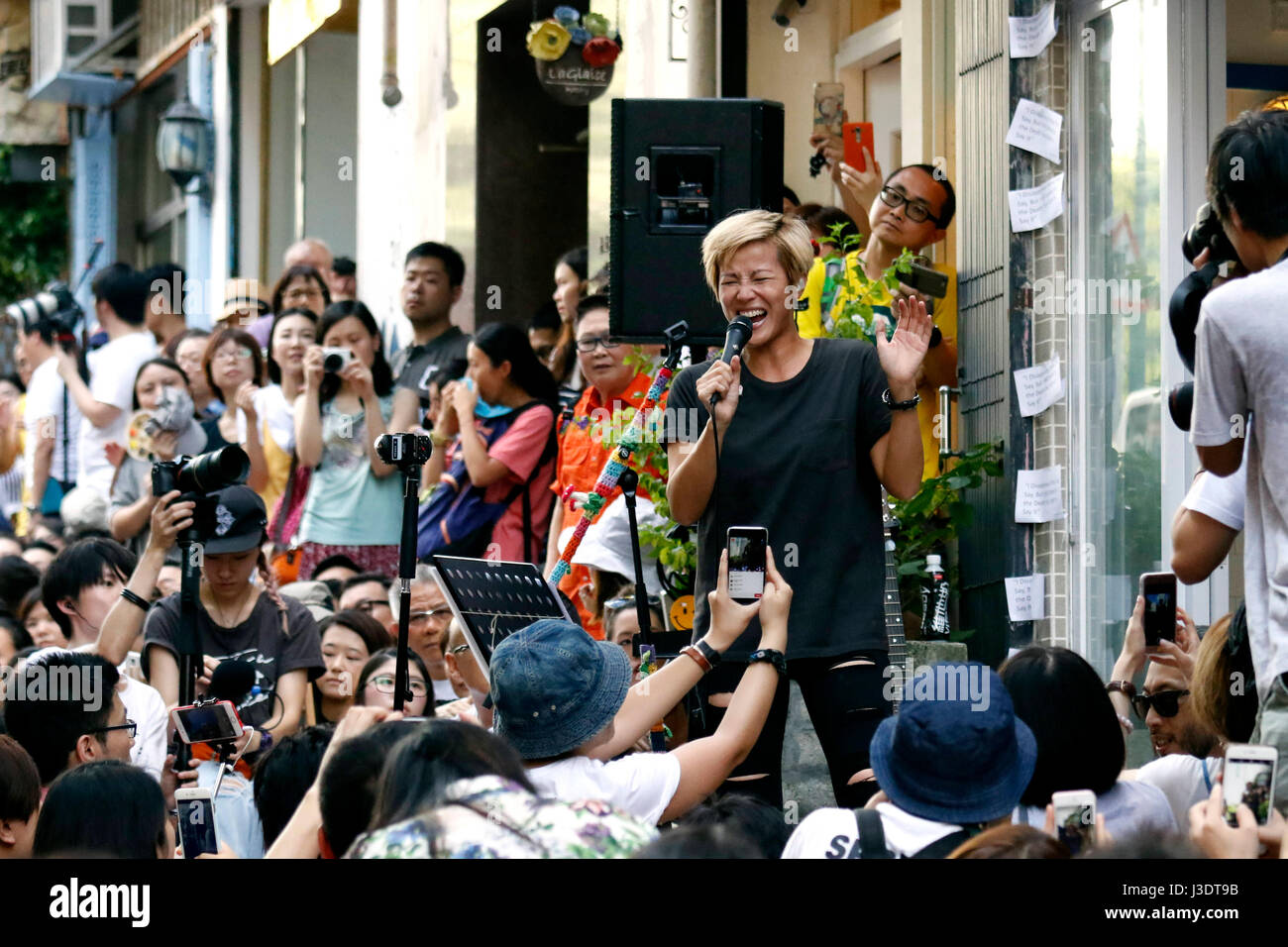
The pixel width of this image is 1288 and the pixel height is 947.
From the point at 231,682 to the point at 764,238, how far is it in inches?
87.1

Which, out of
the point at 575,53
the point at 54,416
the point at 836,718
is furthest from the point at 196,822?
the point at 575,53

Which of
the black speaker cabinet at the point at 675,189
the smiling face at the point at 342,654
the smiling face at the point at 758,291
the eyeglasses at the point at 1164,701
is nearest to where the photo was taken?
the eyeglasses at the point at 1164,701

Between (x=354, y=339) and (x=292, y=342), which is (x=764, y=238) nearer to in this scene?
(x=354, y=339)

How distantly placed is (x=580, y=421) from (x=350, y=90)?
1007 centimetres

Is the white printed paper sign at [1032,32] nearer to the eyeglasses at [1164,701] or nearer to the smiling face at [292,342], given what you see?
the smiling face at [292,342]

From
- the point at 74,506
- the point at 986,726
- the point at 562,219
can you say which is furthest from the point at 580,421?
the point at 562,219

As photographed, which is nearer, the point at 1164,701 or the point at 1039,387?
the point at 1164,701

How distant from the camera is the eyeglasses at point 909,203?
8.09 metres

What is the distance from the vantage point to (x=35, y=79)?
23031 millimetres

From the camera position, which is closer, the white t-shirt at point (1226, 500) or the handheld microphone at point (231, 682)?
the white t-shirt at point (1226, 500)

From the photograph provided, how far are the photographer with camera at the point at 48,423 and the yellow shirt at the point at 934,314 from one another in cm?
491

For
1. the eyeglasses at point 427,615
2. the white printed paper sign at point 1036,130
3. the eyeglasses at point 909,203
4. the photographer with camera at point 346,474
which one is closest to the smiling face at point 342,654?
the eyeglasses at point 427,615

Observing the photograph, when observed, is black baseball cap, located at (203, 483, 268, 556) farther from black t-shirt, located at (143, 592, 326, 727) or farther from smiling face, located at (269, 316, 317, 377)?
Answer: smiling face, located at (269, 316, 317, 377)

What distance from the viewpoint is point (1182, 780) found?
14.3 ft
